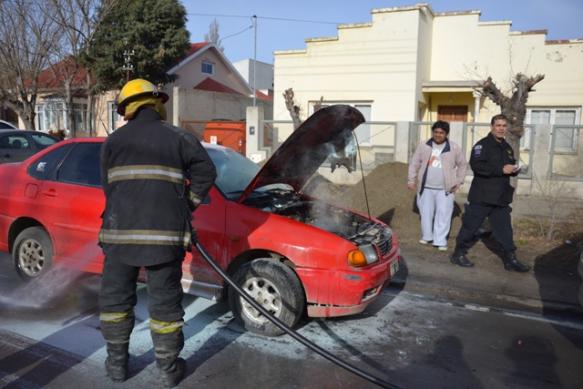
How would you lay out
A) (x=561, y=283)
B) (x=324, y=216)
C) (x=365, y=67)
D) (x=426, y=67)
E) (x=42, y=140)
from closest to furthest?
(x=324, y=216) < (x=561, y=283) < (x=42, y=140) < (x=365, y=67) < (x=426, y=67)

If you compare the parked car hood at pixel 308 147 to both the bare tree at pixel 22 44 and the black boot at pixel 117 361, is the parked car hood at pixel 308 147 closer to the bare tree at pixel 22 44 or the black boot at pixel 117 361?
the black boot at pixel 117 361

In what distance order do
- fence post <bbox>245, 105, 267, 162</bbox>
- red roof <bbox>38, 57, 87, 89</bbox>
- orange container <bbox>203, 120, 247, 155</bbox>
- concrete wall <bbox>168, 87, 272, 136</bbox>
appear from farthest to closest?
concrete wall <bbox>168, 87, 272, 136</bbox>, red roof <bbox>38, 57, 87, 89</bbox>, orange container <bbox>203, 120, 247, 155</bbox>, fence post <bbox>245, 105, 267, 162</bbox>

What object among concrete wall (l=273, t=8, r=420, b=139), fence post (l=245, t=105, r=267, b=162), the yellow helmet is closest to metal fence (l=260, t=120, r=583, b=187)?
fence post (l=245, t=105, r=267, b=162)

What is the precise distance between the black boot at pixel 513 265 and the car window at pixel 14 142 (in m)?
11.2

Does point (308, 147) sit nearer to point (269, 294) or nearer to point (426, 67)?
point (269, 294)

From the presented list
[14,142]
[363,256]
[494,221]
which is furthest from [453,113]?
[363,256]

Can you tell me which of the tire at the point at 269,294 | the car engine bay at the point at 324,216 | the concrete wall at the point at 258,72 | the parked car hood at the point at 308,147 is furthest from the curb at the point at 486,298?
the concrete wall at the point at 258,72

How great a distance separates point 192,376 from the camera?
A: 332cm

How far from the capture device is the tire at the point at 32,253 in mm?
4922

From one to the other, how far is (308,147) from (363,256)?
1179 millimetres

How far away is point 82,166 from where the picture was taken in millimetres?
4863

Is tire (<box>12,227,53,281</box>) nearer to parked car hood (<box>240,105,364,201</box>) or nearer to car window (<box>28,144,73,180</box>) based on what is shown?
car window (<box>28,144,73,180</box>)

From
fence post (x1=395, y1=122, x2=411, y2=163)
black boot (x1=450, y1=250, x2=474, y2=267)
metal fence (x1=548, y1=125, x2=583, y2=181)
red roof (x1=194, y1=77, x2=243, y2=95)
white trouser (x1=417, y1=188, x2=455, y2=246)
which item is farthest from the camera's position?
red roof (x1=194, y1=77, x2=243, y2=95)

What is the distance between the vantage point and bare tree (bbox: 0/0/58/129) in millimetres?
17312
